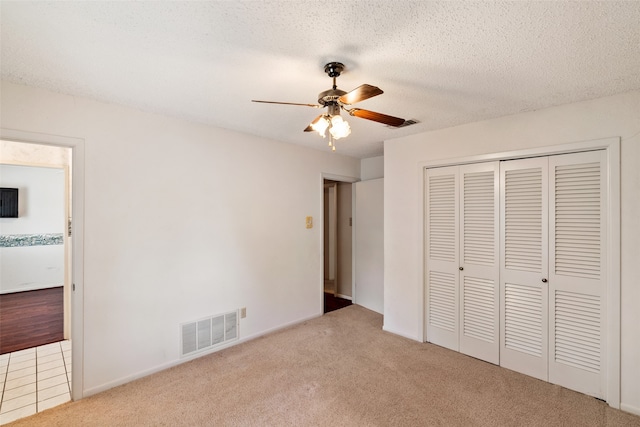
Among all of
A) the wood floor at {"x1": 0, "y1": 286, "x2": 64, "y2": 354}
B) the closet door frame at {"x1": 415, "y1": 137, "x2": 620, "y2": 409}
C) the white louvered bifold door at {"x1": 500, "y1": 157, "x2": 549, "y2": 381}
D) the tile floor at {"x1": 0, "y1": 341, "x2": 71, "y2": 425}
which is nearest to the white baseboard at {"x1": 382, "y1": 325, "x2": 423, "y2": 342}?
the white louvered bifold door at {"x1": 500, "y1": 157, "x2": 549, "y2": 381}

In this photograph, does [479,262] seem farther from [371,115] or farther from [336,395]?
[371,115]

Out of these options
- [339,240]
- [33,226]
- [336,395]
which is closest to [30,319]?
[33,226]

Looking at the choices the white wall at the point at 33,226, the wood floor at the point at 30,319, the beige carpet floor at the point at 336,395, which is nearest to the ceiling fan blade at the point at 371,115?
the beige carpet floor at the point at 336,395

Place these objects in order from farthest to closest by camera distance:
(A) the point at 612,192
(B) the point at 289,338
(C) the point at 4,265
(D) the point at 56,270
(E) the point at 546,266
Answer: (D) the point at 56,270 → (C) the point at 4,265 → (B) the point at 289,338 → (E) the point at 546,266 → (A) the point at 612,192

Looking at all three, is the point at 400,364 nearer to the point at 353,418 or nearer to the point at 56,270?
the point at 353,418

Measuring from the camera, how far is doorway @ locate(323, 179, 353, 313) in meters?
4.95

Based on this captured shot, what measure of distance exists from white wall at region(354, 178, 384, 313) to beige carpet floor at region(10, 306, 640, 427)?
132cm

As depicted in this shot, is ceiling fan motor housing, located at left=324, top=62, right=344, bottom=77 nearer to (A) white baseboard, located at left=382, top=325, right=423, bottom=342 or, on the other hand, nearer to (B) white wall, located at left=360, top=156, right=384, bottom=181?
(B) white wall, located at left=360, top=156, right=384, bottom=181

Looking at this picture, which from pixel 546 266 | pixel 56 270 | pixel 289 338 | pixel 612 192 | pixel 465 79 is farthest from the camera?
pixel 56 270

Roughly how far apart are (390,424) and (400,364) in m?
0.84

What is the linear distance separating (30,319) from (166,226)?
3098mm

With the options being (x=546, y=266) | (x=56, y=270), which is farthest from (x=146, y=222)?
(x=56, y=270)

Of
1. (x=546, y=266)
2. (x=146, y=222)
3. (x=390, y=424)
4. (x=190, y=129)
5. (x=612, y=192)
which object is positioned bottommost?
(x=390, y=424)

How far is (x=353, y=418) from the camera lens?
6.69ft
